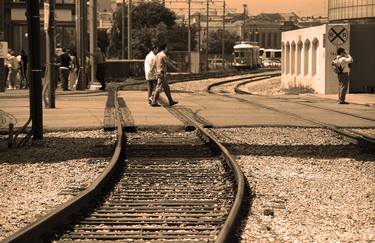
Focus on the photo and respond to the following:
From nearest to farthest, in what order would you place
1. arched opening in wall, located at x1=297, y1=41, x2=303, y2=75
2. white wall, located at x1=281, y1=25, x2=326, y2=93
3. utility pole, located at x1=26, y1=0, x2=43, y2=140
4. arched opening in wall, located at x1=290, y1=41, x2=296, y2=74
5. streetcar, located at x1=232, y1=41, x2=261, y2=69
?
utility pole, located at x1=26, y1=0, x2=43, y2=140 → white wall, located at x1=281, y1=25, x2=326, y2=93 → arched opening in wall, located at x1=297, y1=41, x2=303, y2=75 → arched opening in wall, located at x1=290, y1=41, x2=296, y2=74 → streetcar, located at x1=232, y1=41, x2=261, y2=69

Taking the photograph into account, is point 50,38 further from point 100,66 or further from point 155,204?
point 100,66

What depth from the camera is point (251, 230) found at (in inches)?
301

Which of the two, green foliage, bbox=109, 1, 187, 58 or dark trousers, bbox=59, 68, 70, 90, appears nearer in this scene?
dark trousers, bbox=59, 68, 70, 90

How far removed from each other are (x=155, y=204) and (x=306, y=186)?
2435 millimetres

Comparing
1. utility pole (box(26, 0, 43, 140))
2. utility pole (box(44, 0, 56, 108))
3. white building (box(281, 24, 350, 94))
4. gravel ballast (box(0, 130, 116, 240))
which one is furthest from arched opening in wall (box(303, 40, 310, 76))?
utility pole (box(26, 0, 43, 140))

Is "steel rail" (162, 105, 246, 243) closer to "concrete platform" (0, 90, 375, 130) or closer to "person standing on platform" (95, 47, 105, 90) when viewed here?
"concrete platform" (0, 90, 375, 130)

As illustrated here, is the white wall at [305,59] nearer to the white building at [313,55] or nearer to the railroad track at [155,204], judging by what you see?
the white building at [313,55]

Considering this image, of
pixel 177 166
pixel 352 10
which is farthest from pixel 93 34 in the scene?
pixel 352 10

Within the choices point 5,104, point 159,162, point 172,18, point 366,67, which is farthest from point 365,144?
point 172,18

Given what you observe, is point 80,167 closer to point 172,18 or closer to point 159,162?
point 159,162

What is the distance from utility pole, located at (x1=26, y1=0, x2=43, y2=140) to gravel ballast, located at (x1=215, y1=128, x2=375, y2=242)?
369cm

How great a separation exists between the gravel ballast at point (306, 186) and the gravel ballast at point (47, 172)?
7.29 feet

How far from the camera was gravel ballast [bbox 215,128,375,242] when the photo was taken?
7724 millimetres

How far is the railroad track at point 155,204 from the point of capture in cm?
727
